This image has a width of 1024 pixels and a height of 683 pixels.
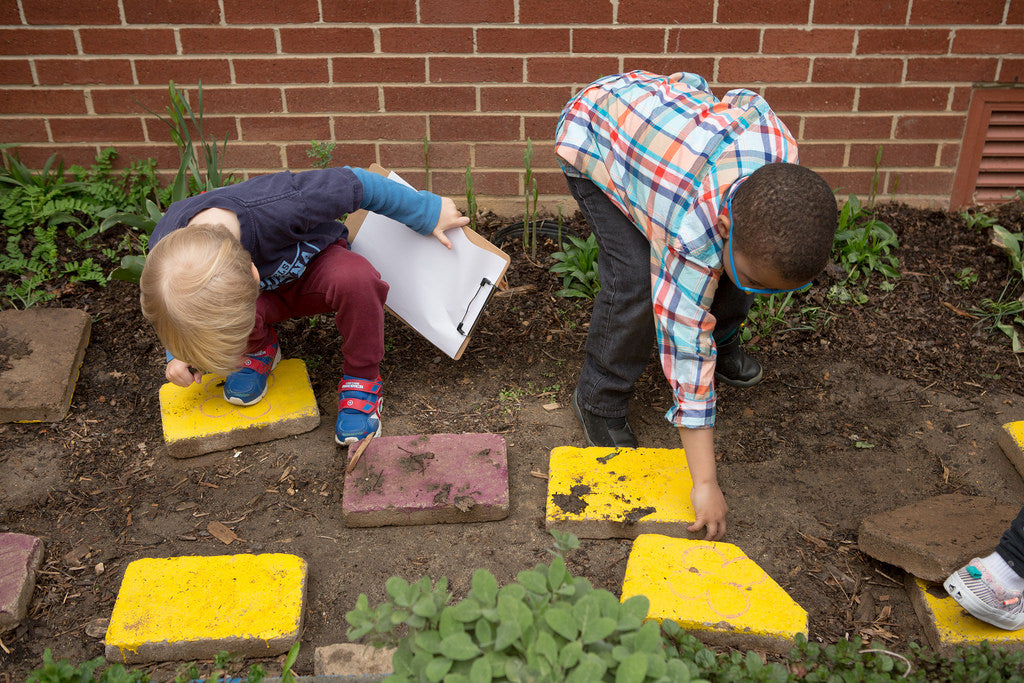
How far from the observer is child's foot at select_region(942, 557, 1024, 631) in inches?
71.0

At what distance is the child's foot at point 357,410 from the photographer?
2.56 m

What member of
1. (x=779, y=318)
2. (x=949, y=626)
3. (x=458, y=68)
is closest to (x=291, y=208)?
(x=458, y=68)

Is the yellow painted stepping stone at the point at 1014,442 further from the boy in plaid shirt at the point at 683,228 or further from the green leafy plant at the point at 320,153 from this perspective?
the green leafy plant at the point at 320,153

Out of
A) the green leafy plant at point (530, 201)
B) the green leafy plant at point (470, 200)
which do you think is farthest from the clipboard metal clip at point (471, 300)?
the green leafy plant at point (470, 200)

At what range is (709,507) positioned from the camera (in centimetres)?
208

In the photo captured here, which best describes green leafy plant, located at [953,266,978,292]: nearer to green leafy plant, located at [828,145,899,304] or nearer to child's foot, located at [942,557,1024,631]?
green leafy plant, located at [828,145,899,304]

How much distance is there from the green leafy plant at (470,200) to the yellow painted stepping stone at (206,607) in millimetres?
1801

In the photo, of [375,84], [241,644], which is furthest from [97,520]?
[375,84]

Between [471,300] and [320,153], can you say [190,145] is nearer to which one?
[320,153]

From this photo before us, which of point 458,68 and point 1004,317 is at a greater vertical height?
point 458,68

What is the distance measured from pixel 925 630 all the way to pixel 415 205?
75.3 inches

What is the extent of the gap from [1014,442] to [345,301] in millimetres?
2150

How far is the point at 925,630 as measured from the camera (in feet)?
6.40

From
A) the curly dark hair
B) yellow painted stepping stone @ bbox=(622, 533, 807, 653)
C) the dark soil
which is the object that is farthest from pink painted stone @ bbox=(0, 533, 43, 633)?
Result: the curly dark hair
